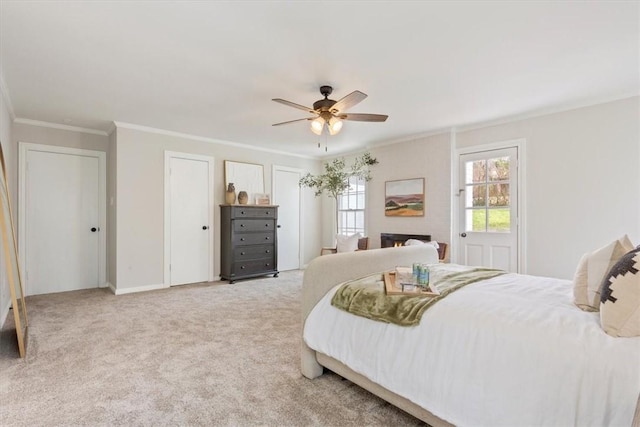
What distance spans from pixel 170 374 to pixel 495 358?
6.72 feet

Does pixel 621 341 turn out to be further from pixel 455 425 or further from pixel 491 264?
pixel 491 264

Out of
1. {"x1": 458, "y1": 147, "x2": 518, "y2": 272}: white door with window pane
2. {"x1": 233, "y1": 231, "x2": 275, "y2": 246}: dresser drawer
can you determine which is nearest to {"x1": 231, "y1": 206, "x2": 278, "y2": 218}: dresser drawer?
{"x1": 233, "y1": 231, "x2": 275, "y2": 246}: dresser drawer

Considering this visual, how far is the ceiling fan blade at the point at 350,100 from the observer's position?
2.63 metres

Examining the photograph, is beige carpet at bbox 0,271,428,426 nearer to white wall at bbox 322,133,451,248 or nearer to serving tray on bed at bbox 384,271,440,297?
serving tray on bed at bbox 384,271,440,297

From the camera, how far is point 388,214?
18.2 feet

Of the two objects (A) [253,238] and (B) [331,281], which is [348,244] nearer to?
(A) [253,238]

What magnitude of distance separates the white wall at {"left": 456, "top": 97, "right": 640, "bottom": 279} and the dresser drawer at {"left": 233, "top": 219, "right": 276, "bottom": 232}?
3894 mm

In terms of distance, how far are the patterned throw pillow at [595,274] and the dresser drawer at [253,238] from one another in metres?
4.57

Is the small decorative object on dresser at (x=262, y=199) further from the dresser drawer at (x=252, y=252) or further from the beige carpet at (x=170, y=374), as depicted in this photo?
the beige carpet at (x=170, y=374)

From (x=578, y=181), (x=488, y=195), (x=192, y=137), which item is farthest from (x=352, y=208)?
(x=578, y=181)

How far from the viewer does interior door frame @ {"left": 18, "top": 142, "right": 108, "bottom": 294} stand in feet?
14.2

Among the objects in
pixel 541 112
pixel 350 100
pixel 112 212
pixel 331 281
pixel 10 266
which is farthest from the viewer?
pixel 112 212

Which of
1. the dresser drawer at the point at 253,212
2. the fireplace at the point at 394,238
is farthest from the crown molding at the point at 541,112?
the dresser drawer at the point at 253,212

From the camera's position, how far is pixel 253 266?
550 centimetres
